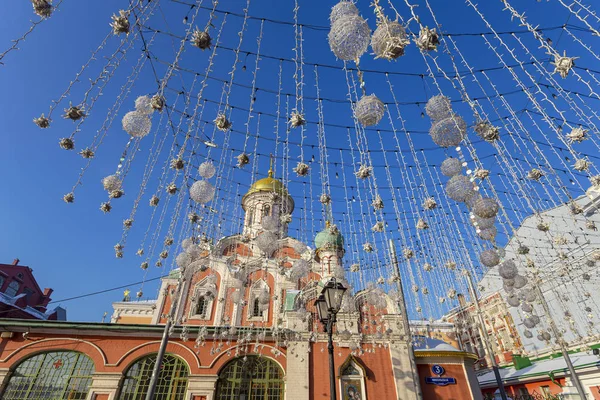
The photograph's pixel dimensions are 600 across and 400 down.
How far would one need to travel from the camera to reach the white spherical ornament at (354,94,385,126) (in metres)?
6.00

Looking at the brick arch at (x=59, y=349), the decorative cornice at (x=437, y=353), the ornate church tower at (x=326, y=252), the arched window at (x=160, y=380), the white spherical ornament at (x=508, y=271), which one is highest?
the ornate church tower at (x=326, y=252)

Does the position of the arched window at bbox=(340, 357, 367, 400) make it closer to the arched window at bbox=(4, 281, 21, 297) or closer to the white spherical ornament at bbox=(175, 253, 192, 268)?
the white spherical ornament at bbox=(175, 253, 192, 268)

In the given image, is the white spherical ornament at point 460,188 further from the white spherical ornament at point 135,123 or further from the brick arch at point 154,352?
the brick arch at point 154,352

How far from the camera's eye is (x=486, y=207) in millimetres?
7734

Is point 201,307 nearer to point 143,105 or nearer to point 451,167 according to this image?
point 143,105

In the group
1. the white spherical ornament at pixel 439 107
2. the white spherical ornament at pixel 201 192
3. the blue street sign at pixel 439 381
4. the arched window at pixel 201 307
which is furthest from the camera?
the arched window at pixel 201 307

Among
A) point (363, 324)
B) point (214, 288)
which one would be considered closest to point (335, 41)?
point (363, 324)

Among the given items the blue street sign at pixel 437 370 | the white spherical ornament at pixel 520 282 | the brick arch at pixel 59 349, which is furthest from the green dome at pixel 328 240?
the brick arch at pixel 59 349

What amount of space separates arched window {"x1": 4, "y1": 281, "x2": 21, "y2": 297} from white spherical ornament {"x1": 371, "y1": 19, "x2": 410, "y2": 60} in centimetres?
4154

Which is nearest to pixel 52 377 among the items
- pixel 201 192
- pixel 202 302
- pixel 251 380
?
pixel 251 380

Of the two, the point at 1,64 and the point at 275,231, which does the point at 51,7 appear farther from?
the point at 275,231

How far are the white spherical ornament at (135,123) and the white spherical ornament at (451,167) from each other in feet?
25.5

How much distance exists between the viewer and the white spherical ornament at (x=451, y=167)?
27.2ft

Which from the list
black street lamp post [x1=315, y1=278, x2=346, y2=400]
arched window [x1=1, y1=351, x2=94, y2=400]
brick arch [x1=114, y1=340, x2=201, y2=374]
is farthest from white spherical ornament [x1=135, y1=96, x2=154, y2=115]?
arched window [x1=1, y1=351, x2=94, y2=400]
